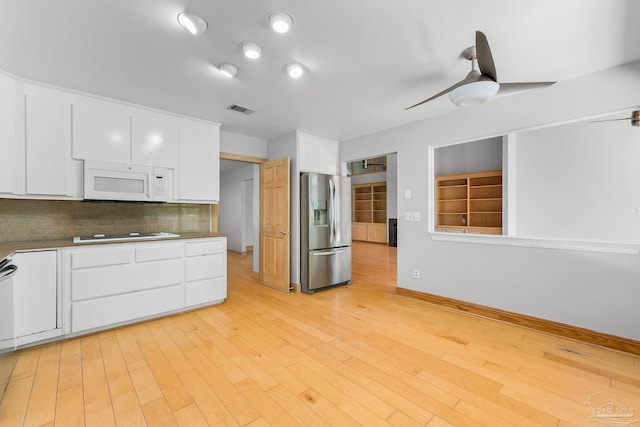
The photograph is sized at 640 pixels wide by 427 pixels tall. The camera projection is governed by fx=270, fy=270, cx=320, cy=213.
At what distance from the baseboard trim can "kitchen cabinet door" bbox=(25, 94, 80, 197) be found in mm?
4384

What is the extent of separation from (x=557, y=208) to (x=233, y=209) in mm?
7566

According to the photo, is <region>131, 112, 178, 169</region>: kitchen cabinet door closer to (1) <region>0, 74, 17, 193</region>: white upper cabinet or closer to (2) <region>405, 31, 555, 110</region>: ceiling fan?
(1) <region>0, 74, 17, 193</region>: white upper cabinet

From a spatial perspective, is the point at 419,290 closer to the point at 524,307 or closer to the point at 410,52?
the point at 524,307

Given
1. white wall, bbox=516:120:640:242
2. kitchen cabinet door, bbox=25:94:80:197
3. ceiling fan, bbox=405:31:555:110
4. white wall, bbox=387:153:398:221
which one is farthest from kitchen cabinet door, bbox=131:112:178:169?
white wall, bbox=387:153:398:221

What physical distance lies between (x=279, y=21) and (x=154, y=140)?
91.9 inches

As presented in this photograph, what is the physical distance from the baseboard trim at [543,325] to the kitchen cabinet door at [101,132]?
A: 163 inches

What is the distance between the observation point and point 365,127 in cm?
408

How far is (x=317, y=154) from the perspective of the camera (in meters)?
4.55

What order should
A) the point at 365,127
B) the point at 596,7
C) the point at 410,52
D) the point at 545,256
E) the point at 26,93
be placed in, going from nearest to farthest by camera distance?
the point at 596,7 → the point at 410,52 → the point at 26,93 → the point at 545,256 → the point at 365,127

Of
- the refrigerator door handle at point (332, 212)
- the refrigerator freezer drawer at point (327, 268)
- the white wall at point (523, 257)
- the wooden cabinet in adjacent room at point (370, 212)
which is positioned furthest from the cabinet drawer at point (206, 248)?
the wooden cabinet in adjacent room at point (370, 212)

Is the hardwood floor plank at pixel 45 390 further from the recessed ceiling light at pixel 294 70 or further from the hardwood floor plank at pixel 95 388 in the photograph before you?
the recessed ceiling light at pixel 294 70

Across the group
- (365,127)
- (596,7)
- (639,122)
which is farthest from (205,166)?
(639,122)

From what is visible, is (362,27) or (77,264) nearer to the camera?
(362,27)

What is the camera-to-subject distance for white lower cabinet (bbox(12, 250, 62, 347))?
2.30 meters
